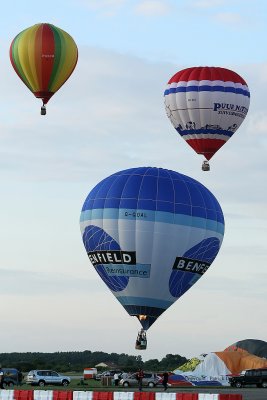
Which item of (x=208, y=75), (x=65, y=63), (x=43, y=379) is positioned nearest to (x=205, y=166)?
(x=208, y=75)

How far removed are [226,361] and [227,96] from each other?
22.5 m

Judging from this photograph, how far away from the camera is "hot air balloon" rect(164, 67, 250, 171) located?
66438 mm

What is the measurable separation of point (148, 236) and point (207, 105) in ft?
32.3

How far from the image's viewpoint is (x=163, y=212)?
204 feet

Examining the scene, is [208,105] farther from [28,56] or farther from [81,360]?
[81,360]

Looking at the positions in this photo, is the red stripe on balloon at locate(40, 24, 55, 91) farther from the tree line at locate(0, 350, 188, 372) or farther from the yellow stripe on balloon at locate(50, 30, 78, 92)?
the tree line at locate(0, 350, 188, 372)

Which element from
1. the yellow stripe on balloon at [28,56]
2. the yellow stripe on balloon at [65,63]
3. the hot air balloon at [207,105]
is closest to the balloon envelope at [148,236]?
the hot air balloon at [207,105]

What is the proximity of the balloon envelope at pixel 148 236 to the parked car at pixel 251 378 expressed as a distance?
530 inches

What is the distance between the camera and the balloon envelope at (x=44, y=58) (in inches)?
2456

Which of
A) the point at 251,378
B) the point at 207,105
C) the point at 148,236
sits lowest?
the point at 251,378

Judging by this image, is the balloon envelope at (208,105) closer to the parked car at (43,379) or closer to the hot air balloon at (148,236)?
the hot air balloon at (148,236)

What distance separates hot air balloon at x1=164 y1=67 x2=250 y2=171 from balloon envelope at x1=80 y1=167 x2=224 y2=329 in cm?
421

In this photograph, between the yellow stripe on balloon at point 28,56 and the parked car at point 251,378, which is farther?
the parked car at point 251,378

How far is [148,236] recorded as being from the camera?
2438 inches
